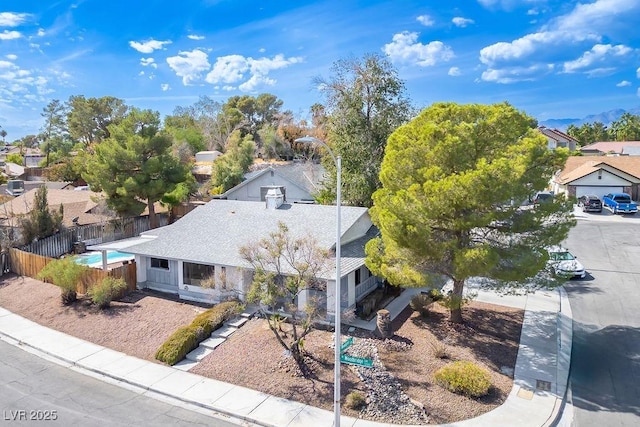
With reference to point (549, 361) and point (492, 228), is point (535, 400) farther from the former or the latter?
point (492, 228)

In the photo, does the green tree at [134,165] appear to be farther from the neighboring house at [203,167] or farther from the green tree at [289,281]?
the neighboring house at [203,167]

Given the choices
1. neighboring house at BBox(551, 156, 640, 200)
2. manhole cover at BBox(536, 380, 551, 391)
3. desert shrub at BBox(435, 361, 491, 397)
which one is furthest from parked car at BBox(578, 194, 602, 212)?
desert shrub at BBox(435, 361, 491, 397)

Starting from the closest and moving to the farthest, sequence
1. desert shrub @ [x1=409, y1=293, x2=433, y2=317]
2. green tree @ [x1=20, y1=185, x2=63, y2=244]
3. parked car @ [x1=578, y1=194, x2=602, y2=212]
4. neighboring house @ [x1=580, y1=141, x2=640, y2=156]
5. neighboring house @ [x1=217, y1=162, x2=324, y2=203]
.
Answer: desert shrub @ [x1=409, y1=293, x2=433, y2=317] → green tree @ [x1=20, y1=185, x2=63, y2=244] → neighboring house @ [x1=217, y1=162, x2=324, y2=203] → parked car @ [x1=578, y1=194, x2=602, y2=212] → neighboring house @ [x1=580, y1=141, x2=640, y2=156]

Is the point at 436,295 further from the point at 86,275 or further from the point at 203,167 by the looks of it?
the point at 203,167

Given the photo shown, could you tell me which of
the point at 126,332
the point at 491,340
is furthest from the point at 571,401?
the point at 126,332

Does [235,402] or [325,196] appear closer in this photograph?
[235,402]

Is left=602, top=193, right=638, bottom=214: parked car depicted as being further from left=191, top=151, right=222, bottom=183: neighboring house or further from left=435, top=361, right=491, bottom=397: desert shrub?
left=191, top=151, right=222, bottom=183: neighboring house

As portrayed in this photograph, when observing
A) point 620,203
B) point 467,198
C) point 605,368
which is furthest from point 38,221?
point 620,203
